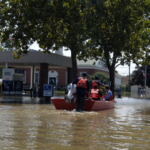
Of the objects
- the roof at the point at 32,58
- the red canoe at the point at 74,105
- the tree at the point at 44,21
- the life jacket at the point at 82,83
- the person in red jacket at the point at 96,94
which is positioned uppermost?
the tree at the point at 44,21

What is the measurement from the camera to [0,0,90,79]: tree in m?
23.5

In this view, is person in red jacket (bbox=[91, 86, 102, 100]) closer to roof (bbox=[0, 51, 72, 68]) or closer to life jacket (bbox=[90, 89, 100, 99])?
life jacket (bbox=[90, 89, 100, 99])

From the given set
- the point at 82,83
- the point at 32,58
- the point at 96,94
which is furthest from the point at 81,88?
the point at 32,58

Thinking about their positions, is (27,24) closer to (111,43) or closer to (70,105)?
(111,43)

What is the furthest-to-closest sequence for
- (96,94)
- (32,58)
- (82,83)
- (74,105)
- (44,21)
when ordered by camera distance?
1. (32,58)
2. (44,21)
3. (96,94)
4. (74,105)
5. (82,83)

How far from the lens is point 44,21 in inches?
984

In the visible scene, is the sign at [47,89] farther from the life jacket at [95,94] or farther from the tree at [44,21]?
the life jacket at [95,94]

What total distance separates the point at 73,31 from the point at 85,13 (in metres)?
2.02

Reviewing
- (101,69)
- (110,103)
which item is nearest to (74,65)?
(110,103)

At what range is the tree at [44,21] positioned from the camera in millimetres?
23547

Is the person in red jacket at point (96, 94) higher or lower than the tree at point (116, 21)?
lower

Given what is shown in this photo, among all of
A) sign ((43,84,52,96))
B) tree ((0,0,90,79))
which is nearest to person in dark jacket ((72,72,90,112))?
sign ((43,84,52,96))

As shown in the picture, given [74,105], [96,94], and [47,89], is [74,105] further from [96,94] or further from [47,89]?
[47,89]

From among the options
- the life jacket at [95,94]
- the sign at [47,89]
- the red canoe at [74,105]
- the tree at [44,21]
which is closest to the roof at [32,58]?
the tree at [44,21]
